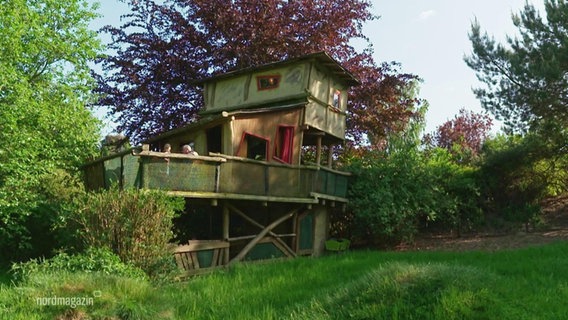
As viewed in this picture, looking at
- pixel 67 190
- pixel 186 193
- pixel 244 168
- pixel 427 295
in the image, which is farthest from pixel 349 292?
pixel 67 190

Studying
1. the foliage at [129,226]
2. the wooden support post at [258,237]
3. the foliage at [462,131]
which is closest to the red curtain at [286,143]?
the wooden support post at [258,237]

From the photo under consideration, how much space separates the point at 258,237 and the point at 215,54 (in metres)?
8.95

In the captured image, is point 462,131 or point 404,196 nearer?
point 404,196

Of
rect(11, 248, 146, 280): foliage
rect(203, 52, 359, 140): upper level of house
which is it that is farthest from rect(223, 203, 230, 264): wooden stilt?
rect(203, 52, 359, 140): upper level of house

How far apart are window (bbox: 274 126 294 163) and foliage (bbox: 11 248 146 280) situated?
7544mm

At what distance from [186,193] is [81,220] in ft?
8.34

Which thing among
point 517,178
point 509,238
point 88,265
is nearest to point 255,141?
point 88,265

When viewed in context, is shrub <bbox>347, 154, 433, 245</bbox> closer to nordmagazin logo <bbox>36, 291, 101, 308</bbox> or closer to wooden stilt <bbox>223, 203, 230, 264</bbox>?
wooden stilt <bbox>223, 203, 230, 264</bbox>

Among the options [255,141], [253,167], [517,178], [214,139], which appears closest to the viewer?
[253,167]

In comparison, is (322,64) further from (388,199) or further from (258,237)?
(258,237)

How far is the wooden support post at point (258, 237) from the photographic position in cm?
1336

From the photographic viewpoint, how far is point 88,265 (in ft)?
28.9

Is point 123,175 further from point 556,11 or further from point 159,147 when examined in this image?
point 556,11

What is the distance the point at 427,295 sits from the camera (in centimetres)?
638
